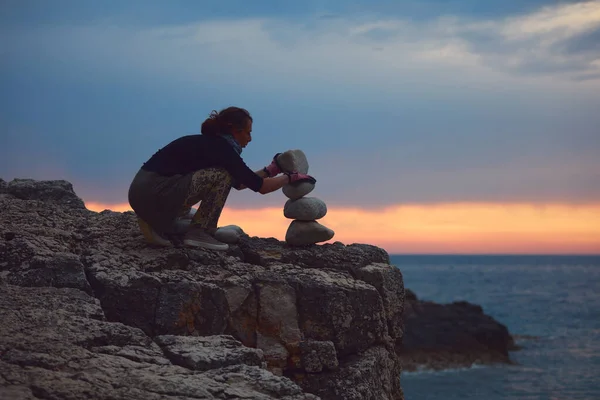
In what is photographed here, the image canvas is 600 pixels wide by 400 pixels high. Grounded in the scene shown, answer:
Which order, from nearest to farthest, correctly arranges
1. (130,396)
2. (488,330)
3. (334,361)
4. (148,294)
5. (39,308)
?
(130,396)
(39,308)
(148,294)
(334,361)
(488,330)

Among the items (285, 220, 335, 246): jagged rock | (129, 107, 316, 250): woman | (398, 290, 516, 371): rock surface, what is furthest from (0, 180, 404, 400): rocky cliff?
(398, 290, 516, 371): rock surface

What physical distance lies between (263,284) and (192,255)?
29.5 inches

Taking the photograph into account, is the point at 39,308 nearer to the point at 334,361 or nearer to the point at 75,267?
the point at 75,267

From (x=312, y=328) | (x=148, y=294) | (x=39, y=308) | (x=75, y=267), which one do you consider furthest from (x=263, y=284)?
(x=39, y=308)

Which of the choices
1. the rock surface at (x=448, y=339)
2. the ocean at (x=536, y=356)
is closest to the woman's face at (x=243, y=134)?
the ocean at (x=536, y=356)

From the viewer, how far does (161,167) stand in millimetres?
7594

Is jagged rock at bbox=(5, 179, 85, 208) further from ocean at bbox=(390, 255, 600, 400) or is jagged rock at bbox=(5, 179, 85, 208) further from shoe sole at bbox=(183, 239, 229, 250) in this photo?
ocean at bbox=(390, 255, 600, 400)

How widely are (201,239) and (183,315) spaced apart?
126 cm

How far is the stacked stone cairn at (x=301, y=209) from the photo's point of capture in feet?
26.6

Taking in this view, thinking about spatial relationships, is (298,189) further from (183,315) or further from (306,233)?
(183,315)

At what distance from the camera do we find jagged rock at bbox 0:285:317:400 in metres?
4.66

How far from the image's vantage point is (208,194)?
7641 mm

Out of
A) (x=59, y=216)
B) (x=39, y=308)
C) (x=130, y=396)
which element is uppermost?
(x=59, y=216)

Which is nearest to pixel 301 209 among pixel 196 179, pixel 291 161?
pixel 291 161
